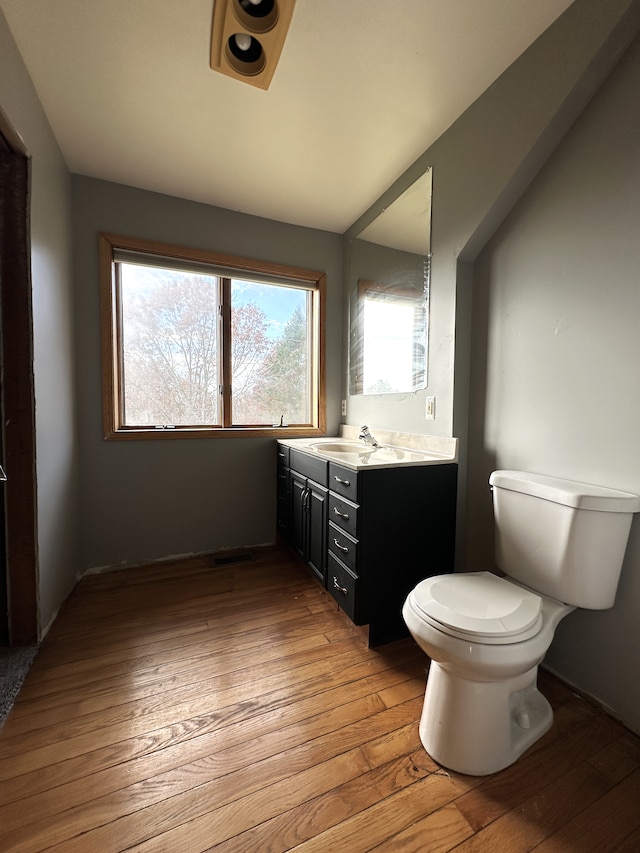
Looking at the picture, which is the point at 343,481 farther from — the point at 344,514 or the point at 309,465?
the point at 309,465

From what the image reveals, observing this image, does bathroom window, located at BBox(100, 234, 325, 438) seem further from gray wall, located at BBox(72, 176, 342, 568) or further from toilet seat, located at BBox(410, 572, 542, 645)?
toilet seat, located at BBox(410, 572, 542, 645)

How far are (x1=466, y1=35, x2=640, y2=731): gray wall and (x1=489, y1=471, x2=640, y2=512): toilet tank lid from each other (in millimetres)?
62

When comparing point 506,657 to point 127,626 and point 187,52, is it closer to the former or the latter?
point 127,626

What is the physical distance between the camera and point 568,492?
121 cm

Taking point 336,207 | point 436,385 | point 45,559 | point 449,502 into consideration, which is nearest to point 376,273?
point 336,207

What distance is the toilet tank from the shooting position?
1.17 m

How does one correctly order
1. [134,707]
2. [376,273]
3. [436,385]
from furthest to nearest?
[376,273] → [436,385] → [134,707]

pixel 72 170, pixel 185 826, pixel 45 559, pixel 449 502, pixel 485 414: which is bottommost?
pixel 185 826

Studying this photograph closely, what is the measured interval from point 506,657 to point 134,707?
1.27 metres

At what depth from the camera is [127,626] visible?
1.78 m

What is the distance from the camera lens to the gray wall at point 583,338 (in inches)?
47.3

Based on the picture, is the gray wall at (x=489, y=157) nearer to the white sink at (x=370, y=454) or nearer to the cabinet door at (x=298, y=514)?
the white sink at (x=370, y=454)

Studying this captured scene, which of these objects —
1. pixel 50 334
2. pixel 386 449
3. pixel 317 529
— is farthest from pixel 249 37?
pixel 317 529

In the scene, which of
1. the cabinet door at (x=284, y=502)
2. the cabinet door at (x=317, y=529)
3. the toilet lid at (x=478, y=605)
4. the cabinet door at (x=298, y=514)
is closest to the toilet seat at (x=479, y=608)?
the toilet lid at (x=478, y=605)
